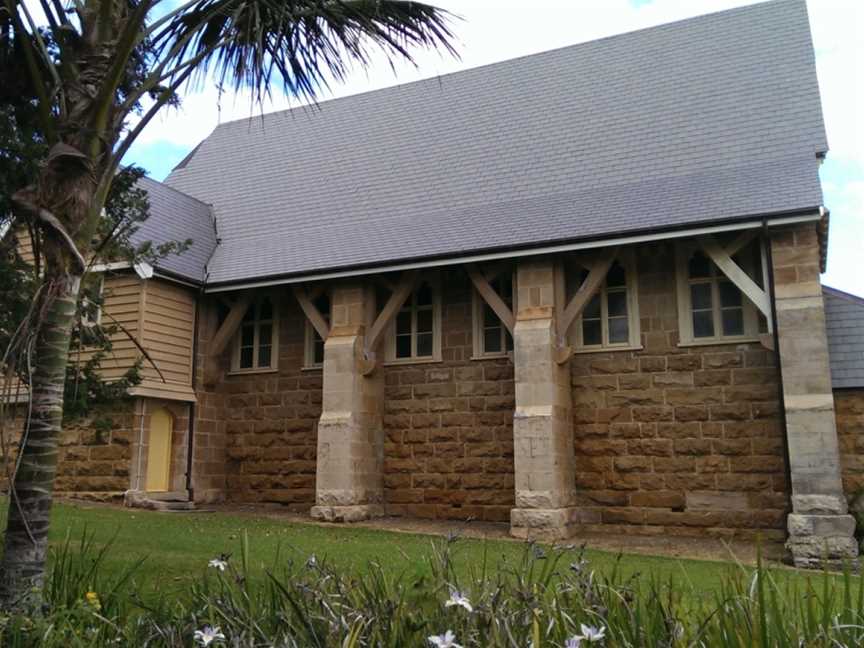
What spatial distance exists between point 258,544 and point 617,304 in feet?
24.8

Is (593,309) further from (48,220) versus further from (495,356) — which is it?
(48,220)

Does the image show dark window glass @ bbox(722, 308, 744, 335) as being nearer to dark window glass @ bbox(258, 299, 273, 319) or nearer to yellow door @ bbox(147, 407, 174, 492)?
dark window glass @ bbox(258, 299, 273, 319)

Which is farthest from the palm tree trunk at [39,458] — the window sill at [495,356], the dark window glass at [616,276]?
the dark window glass at [616,276]

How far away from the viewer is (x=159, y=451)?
16.5 m

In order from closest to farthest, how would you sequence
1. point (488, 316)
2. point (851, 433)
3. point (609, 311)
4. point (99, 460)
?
point (851, 433)
point (609, 311)
point (488, 316)
point (99, 460)

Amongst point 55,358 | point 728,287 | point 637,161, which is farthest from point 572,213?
point 55,358

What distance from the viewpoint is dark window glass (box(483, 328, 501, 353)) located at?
50.8 ft

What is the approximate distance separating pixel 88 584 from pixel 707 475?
1099 centimetres

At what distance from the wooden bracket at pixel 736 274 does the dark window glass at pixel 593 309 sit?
7.23 feet

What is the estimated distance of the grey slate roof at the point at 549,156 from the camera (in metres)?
13.9

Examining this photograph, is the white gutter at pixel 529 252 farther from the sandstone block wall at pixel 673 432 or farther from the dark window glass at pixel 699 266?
the dark window glass at pixel 699 266

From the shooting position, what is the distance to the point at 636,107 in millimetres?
16156

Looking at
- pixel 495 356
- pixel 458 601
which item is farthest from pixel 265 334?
pixel 458 601

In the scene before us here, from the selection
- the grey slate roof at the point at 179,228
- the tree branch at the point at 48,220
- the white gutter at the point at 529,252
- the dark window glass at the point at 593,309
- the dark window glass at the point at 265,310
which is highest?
the grey slate roof at the point at 179,228
